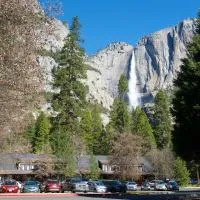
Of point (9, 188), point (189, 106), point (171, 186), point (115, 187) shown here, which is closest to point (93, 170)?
point (171, 186)

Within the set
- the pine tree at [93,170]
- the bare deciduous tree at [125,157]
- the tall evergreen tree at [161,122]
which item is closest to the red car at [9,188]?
the pine tree at [93,170]

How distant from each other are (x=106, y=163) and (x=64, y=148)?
20041 millimetres

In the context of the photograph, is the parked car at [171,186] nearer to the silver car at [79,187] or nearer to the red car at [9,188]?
the silver car at [79,187]

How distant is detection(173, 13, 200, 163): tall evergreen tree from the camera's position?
111 feet

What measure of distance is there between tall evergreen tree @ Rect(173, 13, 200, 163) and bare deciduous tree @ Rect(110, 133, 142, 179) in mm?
49346

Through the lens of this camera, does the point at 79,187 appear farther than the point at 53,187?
Yes

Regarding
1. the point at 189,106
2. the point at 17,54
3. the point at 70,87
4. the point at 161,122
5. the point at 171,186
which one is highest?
the point at 161,122

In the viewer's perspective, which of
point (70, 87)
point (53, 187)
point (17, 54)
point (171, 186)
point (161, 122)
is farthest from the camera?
point (161, 122)

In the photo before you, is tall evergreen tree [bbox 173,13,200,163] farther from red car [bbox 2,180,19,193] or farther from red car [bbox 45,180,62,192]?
red car [bbox 2,180,19,193]

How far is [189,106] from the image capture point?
34.0 metres

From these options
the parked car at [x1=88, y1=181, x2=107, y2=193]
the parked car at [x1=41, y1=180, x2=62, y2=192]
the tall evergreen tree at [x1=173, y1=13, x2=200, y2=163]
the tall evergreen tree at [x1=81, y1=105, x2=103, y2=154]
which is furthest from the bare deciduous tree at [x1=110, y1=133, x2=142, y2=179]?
the tall evergreen tree at [x1=173, y1=13, x2=200, y2=163]

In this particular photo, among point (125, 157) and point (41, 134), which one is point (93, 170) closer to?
point (125, 157)

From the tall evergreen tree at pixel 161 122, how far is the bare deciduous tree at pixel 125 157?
2872cm

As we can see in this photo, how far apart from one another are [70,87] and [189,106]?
54926mm
